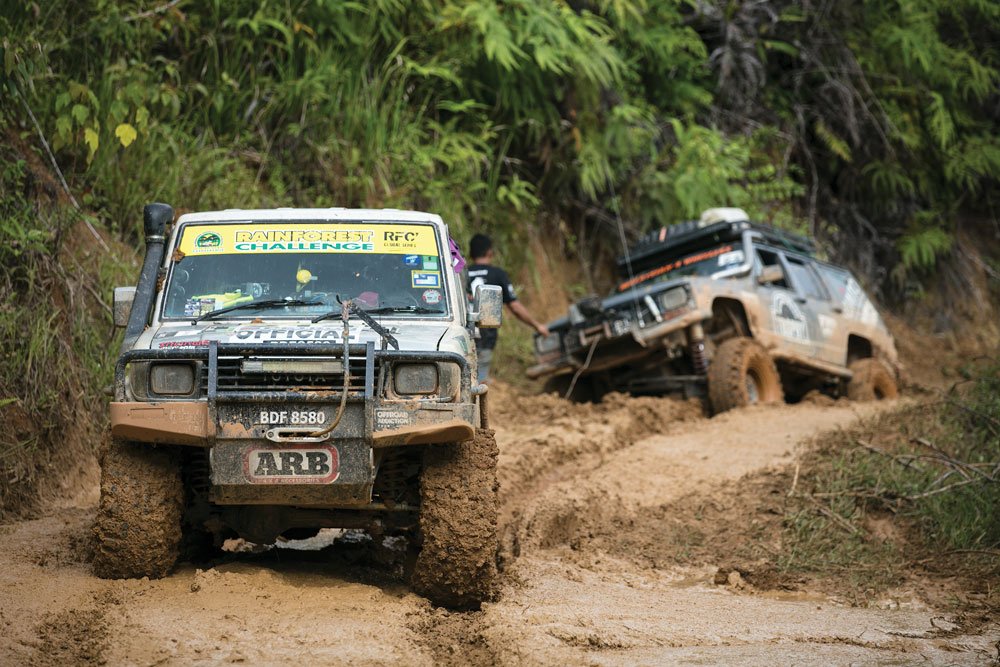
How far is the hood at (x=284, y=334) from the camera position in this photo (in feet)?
17.4

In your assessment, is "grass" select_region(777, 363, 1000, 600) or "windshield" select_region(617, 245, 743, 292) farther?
"windshield" select_region(617, 245, 743, 292)

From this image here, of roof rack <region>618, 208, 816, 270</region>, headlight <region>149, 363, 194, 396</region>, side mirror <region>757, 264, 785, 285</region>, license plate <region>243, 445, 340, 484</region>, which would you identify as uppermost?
roof rack <region>618, 208, 816, 270</region>

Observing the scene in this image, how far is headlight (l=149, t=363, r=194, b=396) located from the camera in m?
5.25

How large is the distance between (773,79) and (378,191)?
8229 millimetres

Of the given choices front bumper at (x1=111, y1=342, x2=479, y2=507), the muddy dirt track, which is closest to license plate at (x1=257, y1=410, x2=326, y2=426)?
front bumper at (x1=111, y1=342, x2=479, y2=507)

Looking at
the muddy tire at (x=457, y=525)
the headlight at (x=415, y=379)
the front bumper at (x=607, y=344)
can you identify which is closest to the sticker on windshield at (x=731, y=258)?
the front bumper at (x=607, y=344)

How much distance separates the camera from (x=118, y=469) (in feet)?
17.2

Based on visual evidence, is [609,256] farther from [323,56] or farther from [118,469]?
[118,469]

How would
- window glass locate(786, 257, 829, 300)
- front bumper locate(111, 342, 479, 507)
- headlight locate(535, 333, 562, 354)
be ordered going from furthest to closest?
1. window glass locate(786, 257, 829, 300)
2. headlight locate(535, 333, 562, 354)
3. front bumper locate(111, 342, 479, 507)

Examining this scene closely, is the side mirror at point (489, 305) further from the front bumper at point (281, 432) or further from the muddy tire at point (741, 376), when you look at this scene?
the muddy tire at point (741, 376)

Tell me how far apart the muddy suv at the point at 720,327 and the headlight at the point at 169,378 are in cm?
617

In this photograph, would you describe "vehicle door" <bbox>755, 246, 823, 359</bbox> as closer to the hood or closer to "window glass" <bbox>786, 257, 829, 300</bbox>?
"window glass" <bbox>786, 257, 829, 300</bbox>

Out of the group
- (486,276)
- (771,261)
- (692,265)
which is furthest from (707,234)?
(486,276)

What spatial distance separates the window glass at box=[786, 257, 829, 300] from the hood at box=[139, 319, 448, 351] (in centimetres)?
777
